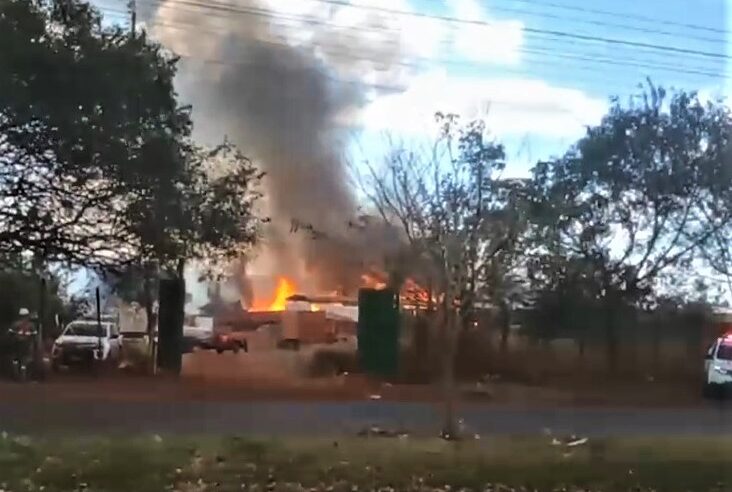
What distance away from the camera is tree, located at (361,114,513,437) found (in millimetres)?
3150

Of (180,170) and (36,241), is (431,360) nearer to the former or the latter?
(180,170)

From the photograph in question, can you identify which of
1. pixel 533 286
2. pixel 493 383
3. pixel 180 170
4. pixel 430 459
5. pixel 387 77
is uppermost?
pixel 387 77

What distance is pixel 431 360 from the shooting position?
3232mm

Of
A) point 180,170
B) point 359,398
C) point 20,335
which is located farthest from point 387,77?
point 20,335

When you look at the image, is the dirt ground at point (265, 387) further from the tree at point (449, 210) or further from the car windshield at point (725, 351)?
the car windshield at point (725, 351)

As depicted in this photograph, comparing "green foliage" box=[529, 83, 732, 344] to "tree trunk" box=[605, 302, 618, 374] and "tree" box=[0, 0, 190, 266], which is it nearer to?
"tree trunk" box=[605, 302, 618, 374]

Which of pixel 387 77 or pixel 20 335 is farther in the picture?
pixel 387 77

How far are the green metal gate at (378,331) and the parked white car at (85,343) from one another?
2.16 feet

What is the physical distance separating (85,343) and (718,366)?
6.14 feet

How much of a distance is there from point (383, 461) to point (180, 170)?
960mm

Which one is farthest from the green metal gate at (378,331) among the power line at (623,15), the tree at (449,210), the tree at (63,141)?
the power line at (623,15)

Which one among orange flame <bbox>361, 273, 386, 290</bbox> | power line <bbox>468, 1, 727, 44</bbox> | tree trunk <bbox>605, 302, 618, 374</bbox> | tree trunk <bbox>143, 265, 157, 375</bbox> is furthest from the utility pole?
tree trunk <bbox>605, 302, 618, 374</bbox>

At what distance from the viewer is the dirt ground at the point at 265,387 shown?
9.28 feet

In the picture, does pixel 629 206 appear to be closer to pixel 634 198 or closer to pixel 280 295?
pixel 634 198
